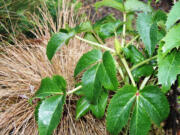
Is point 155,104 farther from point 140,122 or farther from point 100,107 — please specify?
point 100,107

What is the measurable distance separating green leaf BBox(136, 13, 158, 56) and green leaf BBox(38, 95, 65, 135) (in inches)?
14.7

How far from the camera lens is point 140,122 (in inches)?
24.7

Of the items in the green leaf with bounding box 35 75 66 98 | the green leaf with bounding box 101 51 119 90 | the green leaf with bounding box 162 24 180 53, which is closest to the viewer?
the green leaf with bounding box 162 24 180 53

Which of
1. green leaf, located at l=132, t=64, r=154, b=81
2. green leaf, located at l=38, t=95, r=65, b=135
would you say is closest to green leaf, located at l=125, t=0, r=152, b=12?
green leaf, located at l=132, t=64, r=154, b=81

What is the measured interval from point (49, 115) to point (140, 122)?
32 cm

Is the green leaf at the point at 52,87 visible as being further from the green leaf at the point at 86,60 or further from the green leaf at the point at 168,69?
the green leaf at the point at 168,69

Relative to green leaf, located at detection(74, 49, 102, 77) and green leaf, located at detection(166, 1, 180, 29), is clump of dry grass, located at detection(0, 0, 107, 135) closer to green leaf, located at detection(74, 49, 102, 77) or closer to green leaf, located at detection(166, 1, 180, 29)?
green leaf, located at detection(74, 49, 102, 77)

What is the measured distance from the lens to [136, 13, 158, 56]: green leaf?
2.20ft

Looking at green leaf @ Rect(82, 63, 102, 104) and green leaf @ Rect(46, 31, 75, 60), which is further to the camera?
green leaf @ Rect(46, 31, 75, 60)

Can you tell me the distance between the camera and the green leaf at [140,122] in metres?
0.62

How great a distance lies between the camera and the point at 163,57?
62 centimetres

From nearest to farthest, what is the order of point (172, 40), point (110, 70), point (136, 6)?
point (172, 40) < point (110, 70) < point (136, 6)

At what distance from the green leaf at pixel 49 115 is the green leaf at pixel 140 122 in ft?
0.86

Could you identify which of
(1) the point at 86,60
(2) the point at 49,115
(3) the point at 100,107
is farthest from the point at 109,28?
(2) the point at 49,115
